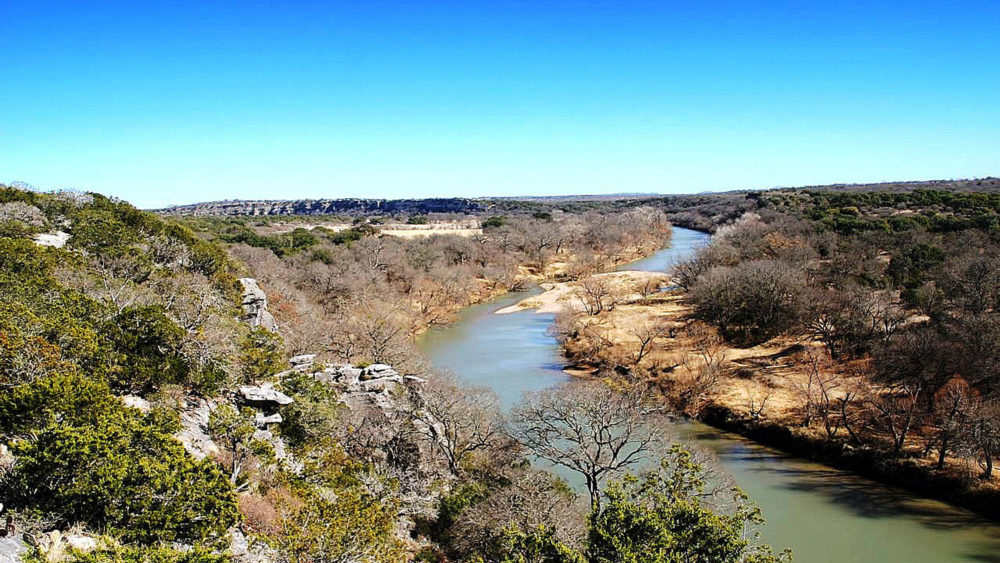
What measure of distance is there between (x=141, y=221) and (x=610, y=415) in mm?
29431

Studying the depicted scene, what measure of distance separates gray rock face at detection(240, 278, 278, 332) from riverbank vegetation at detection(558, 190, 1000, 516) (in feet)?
63.0

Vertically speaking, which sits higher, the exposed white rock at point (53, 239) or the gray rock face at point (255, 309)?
the exposed white rock at point (53, 239)

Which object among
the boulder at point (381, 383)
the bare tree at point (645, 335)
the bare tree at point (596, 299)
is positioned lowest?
the bare tree at point (645, 335)

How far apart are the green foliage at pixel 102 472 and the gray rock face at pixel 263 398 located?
6.42 m

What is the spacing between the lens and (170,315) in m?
21.1

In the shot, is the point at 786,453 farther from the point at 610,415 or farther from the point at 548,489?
the point at 548,489

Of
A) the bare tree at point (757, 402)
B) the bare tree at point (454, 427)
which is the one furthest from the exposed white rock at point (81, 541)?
the bare tree at point (757, 402)

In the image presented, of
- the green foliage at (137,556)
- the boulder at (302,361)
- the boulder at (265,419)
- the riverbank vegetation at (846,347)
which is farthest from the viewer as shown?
the boulder at (302,361)

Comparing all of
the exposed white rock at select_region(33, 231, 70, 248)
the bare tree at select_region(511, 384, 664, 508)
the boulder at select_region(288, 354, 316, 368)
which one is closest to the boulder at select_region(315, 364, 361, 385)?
the boulder at select_region(288, 354, 316, 368)

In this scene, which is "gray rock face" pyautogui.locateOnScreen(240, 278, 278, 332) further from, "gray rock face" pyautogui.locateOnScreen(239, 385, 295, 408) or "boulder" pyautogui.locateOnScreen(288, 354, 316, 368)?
"gray rock face" pyautogui.locateOnScreen(239, 385, 295, 408)

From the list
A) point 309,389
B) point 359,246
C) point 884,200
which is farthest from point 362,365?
point 884,200

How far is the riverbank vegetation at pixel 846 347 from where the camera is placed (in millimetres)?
23641

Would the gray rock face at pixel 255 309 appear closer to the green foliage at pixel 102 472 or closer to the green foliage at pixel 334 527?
the green foliage at pixel 334 527

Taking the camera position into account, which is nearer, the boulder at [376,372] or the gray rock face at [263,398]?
the gray rock face at [263,398]
